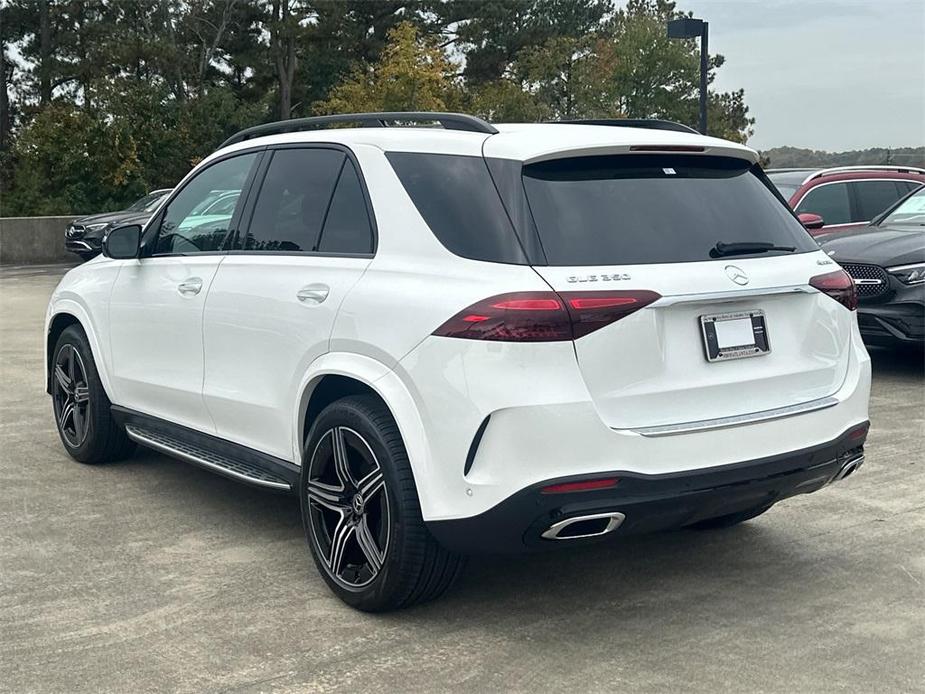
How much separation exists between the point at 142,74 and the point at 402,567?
157ft

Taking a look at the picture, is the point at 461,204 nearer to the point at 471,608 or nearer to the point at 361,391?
the point at 361,391

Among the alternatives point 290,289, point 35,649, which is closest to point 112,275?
point 290,289

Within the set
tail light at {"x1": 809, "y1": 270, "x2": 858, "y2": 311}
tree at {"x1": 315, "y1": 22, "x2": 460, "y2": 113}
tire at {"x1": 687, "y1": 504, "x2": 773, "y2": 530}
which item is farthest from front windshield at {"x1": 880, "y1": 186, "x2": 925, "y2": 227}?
tree at {"x1": 315, "y1": 22, "x2": 460, "y2": 113}

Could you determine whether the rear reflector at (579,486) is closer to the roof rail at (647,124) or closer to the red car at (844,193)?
the roof rail at (647,124)

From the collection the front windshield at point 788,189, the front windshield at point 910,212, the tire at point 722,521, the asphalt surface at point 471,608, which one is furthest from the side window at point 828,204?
the tire at point 722,521

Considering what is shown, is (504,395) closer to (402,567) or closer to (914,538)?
(402,567)

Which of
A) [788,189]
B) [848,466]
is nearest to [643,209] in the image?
[848,466]

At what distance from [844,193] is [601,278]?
9459 mm

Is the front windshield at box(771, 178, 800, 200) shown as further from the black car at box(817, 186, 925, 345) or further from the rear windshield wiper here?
the rear windshield wiper

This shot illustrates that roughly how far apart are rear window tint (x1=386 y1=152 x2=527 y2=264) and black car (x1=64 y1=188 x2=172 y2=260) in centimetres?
1656

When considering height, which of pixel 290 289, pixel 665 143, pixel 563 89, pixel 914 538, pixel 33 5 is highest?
pixel 33 5

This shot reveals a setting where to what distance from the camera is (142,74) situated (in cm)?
4834

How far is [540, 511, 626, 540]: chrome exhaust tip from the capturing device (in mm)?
3625

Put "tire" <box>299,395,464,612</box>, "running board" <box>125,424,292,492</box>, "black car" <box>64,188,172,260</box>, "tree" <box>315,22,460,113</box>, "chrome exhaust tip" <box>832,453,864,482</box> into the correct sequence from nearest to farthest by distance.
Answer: "tire" <box>299,395,464,612</box>, "chrome exhaust tip" <box>832,453,864,482</box>, "running board" <box>125,424,292,492</box>, "black car" <box>64,188,172,260</box>, "tree" <box>315,22,460,113</box>
